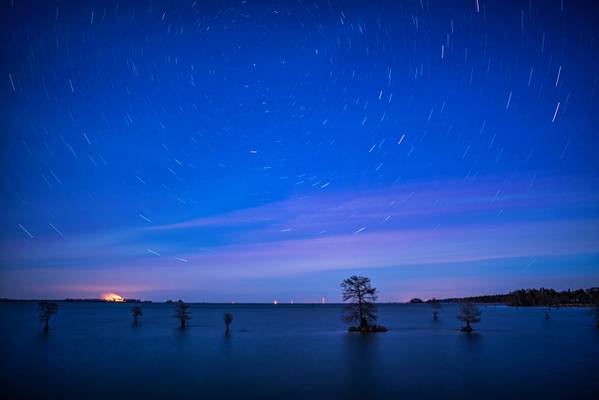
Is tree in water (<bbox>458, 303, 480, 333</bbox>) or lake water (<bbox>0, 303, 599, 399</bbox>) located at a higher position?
tree in water (<bbox>458, 303, 480, 333</bbox>)

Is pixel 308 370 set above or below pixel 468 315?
below

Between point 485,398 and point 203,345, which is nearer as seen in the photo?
point 485,398

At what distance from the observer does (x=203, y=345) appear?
212ft

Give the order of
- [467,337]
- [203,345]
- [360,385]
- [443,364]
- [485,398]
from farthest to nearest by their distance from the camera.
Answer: [467,337] → [203,345] → [443,364] → [360,385] → [485,398]

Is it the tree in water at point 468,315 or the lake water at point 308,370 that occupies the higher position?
the tree in water at point 468,315

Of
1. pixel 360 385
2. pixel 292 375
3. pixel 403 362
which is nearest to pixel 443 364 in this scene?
pixel 403 362

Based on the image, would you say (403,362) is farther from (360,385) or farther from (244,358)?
(244,358)

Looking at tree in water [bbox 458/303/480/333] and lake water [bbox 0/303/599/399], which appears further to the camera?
tree in water [bbox 458/303/480/333]

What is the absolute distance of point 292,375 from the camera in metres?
38.6

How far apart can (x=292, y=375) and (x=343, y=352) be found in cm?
1658

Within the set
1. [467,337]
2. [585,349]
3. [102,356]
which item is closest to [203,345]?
[102,356]

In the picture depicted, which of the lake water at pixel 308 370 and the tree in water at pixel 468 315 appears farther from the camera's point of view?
the tree in water at pixel 468 315

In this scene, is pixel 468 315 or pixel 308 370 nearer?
pixel 308 370

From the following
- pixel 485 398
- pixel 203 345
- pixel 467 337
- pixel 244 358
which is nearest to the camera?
pixel 485 398
